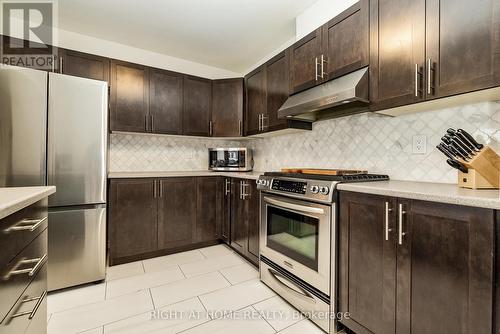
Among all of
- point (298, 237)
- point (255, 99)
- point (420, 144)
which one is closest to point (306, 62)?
point (255, 99)

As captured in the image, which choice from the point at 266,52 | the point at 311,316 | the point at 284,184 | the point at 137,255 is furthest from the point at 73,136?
the point at 266,52

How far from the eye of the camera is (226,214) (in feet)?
9.75

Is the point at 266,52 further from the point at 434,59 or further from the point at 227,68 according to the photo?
the point at 434,59

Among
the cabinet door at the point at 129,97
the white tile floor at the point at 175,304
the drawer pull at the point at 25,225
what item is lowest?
the white tile floor at the point at 175,304

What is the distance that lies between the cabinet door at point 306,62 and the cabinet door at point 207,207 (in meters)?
1.49

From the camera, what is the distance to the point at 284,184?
1872mm

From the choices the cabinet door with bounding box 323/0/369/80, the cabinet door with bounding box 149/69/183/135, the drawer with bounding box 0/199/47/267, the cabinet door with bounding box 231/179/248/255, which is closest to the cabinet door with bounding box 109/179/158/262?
the cabinet door with bounding box 149/69/183/135

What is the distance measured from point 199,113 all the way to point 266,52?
4.14 ft

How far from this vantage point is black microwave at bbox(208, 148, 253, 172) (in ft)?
10.7

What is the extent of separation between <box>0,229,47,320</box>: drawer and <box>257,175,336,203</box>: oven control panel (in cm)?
149

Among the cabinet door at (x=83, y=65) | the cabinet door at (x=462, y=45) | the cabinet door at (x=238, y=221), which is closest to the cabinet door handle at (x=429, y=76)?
the cabinet door at (x=462, y=45)

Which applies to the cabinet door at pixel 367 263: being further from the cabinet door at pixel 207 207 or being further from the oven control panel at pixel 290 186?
the cabinet door at pixel 207 207

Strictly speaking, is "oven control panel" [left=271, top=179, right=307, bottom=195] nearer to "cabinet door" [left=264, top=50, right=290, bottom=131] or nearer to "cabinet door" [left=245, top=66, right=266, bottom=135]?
"cabinet door" [left=264, top=50, right=290, bottom=131]

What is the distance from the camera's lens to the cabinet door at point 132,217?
8.13 feet
